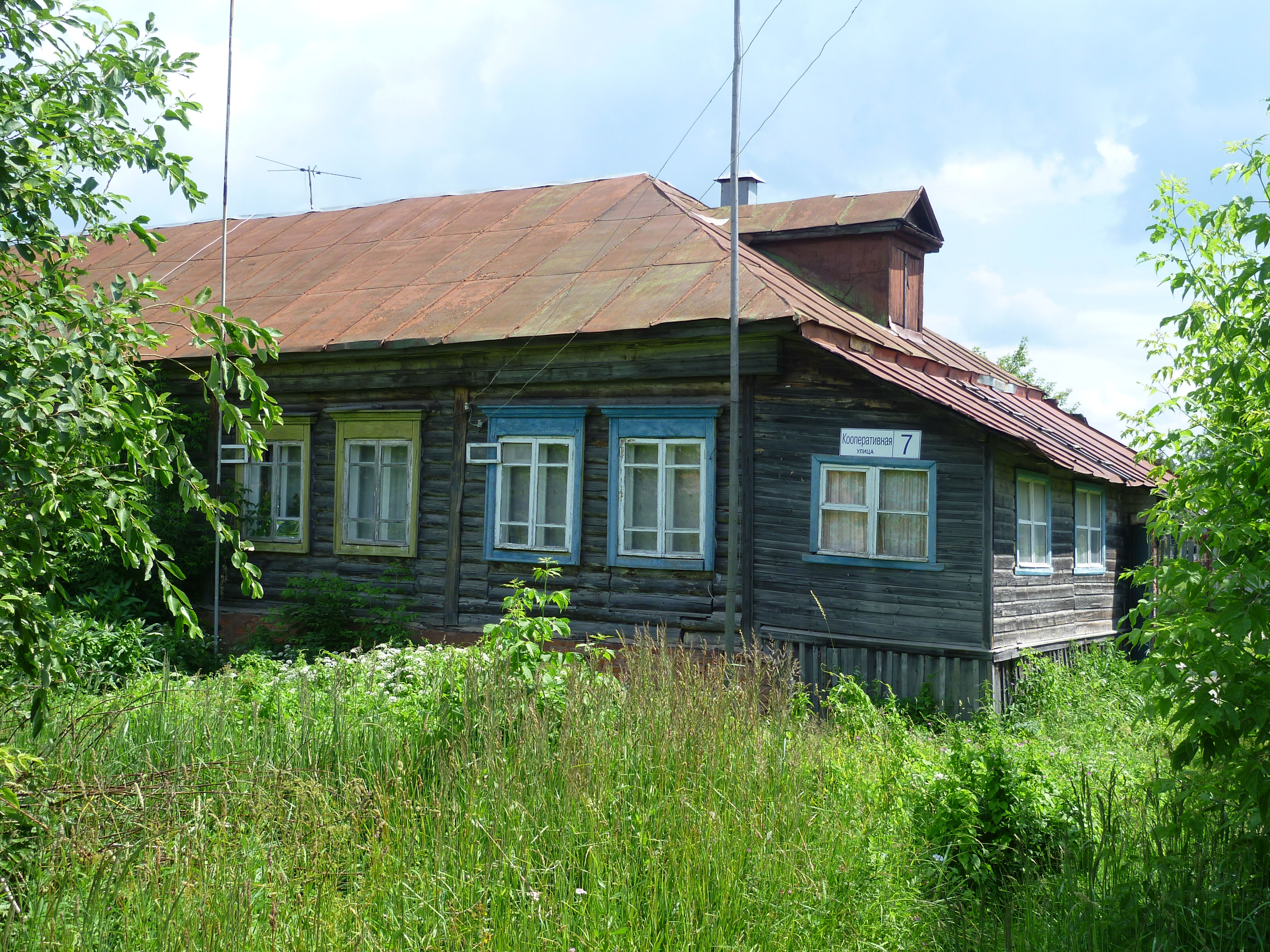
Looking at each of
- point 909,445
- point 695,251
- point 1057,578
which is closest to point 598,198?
point 695,251

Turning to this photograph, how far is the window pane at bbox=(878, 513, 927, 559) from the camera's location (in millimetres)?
9695

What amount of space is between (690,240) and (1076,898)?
360 inches

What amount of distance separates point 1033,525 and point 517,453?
555 centimetres

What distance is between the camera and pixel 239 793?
13.6 ft

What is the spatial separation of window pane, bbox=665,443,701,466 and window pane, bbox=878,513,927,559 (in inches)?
76.9

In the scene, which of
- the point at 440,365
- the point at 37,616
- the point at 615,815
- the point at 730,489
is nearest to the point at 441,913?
the point at 615,815

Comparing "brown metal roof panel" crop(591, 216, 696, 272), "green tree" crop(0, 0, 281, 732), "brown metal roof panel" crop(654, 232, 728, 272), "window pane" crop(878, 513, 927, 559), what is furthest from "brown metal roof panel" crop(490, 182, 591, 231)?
"green tree" crop(0, 0, 281, 732)

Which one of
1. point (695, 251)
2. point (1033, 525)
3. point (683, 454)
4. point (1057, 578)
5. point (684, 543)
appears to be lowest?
point (1057, 578)

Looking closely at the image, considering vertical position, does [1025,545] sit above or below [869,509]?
below

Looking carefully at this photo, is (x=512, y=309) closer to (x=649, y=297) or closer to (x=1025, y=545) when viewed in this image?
(x=649, y=297)

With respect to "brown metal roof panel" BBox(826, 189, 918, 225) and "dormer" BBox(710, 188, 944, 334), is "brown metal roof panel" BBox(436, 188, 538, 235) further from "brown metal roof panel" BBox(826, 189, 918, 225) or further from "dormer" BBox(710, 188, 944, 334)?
"brown metal roof panel" BBox(826, 189, 918, 225)

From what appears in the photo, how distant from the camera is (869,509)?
981cm

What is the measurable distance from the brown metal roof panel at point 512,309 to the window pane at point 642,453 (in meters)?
1.74

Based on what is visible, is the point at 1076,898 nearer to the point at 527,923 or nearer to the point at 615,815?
the point at 615,815
